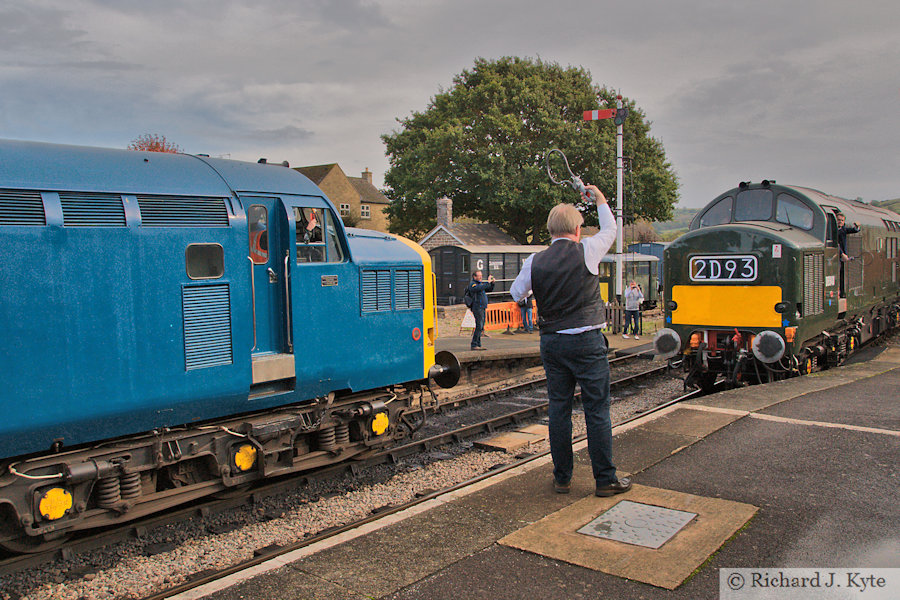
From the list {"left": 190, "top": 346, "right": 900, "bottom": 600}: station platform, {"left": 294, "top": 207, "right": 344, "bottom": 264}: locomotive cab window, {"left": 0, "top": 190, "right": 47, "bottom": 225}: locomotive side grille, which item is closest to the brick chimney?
{"left": 294, "top": 207, "right": 344, "bottom": 264}: locomotive cab window

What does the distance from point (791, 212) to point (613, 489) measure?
302 inches

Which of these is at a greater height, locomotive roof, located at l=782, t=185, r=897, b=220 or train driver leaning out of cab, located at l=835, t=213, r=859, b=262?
locomotive roof, located at l=782, t=185, r=897, b=220

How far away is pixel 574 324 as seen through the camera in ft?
15.6

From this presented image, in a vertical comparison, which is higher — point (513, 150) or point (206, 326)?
point (513, 150)

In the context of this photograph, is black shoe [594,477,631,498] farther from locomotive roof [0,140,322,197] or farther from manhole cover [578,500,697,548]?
locomotive roof [0,140,322,197]

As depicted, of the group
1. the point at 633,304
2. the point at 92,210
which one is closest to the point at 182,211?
the point at 92,210

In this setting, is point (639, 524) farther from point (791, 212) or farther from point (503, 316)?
point (503, 316)

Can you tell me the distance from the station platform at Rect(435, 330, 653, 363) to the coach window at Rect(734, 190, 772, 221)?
3.89 meters

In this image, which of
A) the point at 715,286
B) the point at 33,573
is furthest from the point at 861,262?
the point at 33,573

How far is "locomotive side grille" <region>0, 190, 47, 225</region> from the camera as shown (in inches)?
173

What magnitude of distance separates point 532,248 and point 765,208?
20564 millimetres

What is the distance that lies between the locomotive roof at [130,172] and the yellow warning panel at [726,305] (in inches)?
251

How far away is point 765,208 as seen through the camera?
10742 millimetres

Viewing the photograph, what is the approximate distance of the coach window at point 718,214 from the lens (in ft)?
36.2
